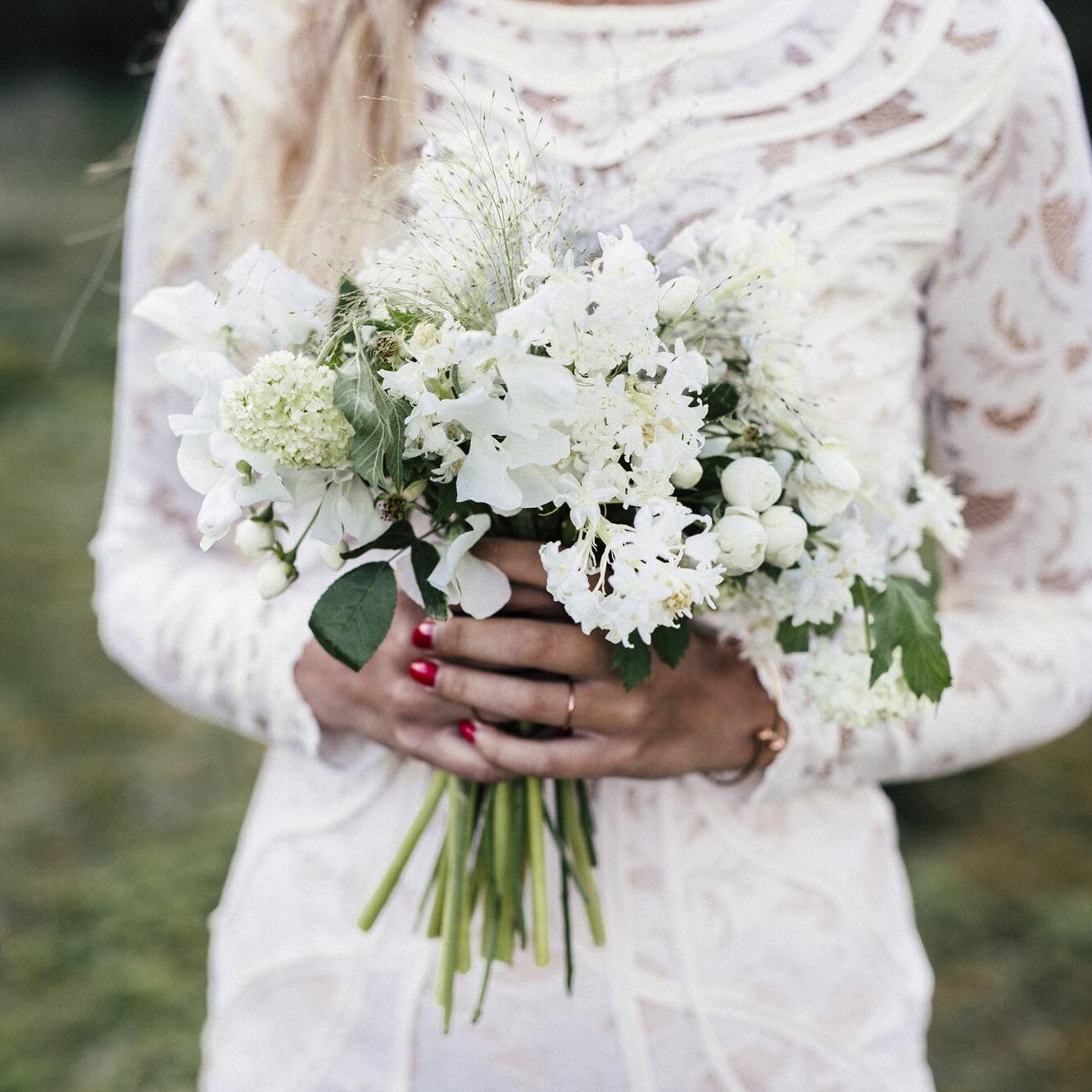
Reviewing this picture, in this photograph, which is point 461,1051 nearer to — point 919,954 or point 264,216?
point 919,954

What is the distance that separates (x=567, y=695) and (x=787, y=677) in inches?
12.4

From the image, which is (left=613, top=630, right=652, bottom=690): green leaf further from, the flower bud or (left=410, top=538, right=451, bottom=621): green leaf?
the flower bud

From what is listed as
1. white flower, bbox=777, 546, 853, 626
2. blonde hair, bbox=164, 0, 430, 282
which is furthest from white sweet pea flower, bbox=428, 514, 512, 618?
blonde hair, bbox=164, 0, 430, 282

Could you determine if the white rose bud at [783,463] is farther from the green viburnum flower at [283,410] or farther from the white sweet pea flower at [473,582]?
the green viburnum flower at [283,410]

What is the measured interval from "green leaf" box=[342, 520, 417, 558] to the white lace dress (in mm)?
374

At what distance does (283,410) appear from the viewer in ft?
2.59

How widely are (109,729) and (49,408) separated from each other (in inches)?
130

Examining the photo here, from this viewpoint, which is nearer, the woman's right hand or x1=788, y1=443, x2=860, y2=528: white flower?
x1=788, y1=443, x2=860, y2=528: white flower

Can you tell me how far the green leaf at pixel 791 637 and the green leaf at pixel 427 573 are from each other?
0.94ft

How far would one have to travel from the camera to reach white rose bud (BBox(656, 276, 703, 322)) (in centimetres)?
90

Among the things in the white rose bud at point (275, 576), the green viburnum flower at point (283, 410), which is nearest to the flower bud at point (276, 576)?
the white rose bud at point (275, 576)

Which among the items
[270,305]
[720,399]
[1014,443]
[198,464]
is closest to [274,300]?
[270,305]

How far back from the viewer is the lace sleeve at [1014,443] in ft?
4.21

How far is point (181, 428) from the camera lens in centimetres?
86
